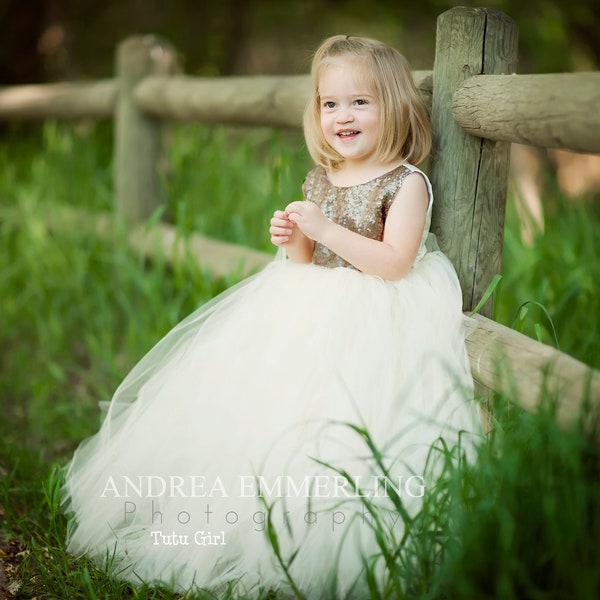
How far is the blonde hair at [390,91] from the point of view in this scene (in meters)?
1.62

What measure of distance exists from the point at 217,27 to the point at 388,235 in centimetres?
580

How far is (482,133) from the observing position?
Result: 1.55m

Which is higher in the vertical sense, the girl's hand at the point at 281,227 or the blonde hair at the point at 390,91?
the blonde hair at the point at 390,91

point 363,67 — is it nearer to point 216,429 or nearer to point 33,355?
point 216,429

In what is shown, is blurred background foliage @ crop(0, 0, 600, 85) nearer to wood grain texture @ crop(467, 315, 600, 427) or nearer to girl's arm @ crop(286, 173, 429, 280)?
girl's arm @ crop(286, 173, 429, 280)

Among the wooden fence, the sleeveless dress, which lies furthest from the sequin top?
the wooden fence

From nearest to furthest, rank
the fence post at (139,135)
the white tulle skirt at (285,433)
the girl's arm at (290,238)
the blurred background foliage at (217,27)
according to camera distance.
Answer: the white tulle skirt at (285,433) < the girl's arm at (290,238) < the fence post at (139,135) < the blurred background foliage at (217,27)

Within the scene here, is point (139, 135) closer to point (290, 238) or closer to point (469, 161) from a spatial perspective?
point (290, 238)

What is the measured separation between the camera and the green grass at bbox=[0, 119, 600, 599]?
3.81 feet

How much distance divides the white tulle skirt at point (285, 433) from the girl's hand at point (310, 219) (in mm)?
96

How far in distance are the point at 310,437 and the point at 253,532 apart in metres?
0.22

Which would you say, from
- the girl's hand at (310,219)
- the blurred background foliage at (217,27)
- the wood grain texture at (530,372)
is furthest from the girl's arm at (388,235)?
the blurred background foliage at (217,27)

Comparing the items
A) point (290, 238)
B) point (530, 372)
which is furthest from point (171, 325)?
point (530, 372)

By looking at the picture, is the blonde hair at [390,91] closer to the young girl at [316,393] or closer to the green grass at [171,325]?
the young girl at [316,393]
